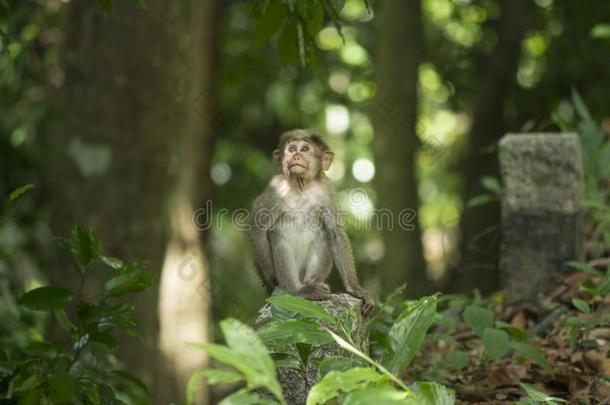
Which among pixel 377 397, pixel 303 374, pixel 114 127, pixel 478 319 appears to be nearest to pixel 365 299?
pixel 478 319

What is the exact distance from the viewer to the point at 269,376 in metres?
2.02

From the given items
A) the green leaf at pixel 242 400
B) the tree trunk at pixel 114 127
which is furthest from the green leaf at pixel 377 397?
the tree trunk at pixel 114 127

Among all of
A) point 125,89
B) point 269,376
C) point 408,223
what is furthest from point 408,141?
point 269,376

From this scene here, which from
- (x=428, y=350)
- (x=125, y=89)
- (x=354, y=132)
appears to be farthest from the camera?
(x=354, y=132)


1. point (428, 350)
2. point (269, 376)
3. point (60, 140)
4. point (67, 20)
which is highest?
point (67, 20)

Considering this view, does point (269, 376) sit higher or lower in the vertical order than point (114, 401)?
higher

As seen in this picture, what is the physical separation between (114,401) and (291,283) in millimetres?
1470

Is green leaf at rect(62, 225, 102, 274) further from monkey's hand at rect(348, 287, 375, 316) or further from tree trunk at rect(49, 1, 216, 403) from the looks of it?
tree trunk at rect(49, 1, 216, 403)

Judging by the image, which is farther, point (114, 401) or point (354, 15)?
point (354, 15)

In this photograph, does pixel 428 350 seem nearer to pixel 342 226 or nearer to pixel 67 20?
pixel 342 226

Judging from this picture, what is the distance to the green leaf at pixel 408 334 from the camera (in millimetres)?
2695

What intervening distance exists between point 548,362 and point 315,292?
3.70 ft

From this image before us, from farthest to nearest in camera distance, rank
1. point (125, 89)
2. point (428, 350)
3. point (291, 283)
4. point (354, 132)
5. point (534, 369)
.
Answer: point (354, 132), point (125, 89), point (428, 350), point (291, 283), point (534, 369)

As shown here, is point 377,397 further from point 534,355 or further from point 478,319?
point 478,319
